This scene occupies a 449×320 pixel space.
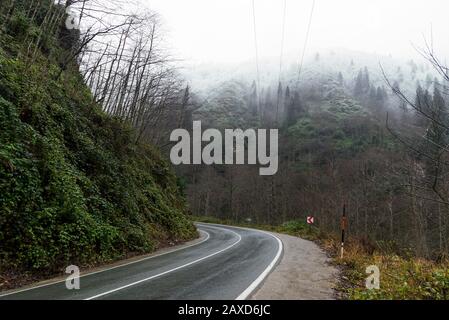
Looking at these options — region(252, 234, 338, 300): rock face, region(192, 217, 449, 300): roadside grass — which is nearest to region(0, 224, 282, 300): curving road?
region(252, 234, 338, 300): rock face

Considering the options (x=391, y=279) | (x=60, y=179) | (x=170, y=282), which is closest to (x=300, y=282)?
(x=391, y=279)

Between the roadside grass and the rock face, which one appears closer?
Result: the roadside grass

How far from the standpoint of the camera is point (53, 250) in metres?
10.4

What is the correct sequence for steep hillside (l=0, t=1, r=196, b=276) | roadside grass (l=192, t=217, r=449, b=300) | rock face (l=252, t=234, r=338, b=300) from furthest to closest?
steep hillside (l=0, t=1, r=196, b=276) → rock face (l=252, t=234, r=338, b=300) → roadside grass (l=192, t=217, r=449, b=300)

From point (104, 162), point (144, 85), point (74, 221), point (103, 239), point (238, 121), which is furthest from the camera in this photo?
point (238, 121)

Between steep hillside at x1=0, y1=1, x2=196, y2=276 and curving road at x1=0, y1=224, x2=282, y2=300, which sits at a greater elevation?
steep hillside at x1=0, y1=1, x2=196, y2=276

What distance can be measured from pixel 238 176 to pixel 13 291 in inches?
1837

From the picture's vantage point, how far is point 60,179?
12039 millimetres

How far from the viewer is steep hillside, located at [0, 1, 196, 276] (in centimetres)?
1002

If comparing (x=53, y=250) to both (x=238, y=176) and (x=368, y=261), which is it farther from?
(x=238, y=176)

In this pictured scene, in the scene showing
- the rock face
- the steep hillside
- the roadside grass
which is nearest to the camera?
the roadside grass

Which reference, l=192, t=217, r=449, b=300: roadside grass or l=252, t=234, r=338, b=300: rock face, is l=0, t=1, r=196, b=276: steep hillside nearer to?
l=252, t=234, r=338, b=300: rock face

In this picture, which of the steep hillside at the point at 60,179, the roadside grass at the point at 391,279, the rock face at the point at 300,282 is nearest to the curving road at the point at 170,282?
the rock face at the point at 300,282

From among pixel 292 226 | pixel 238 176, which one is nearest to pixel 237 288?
pixel 292 226
